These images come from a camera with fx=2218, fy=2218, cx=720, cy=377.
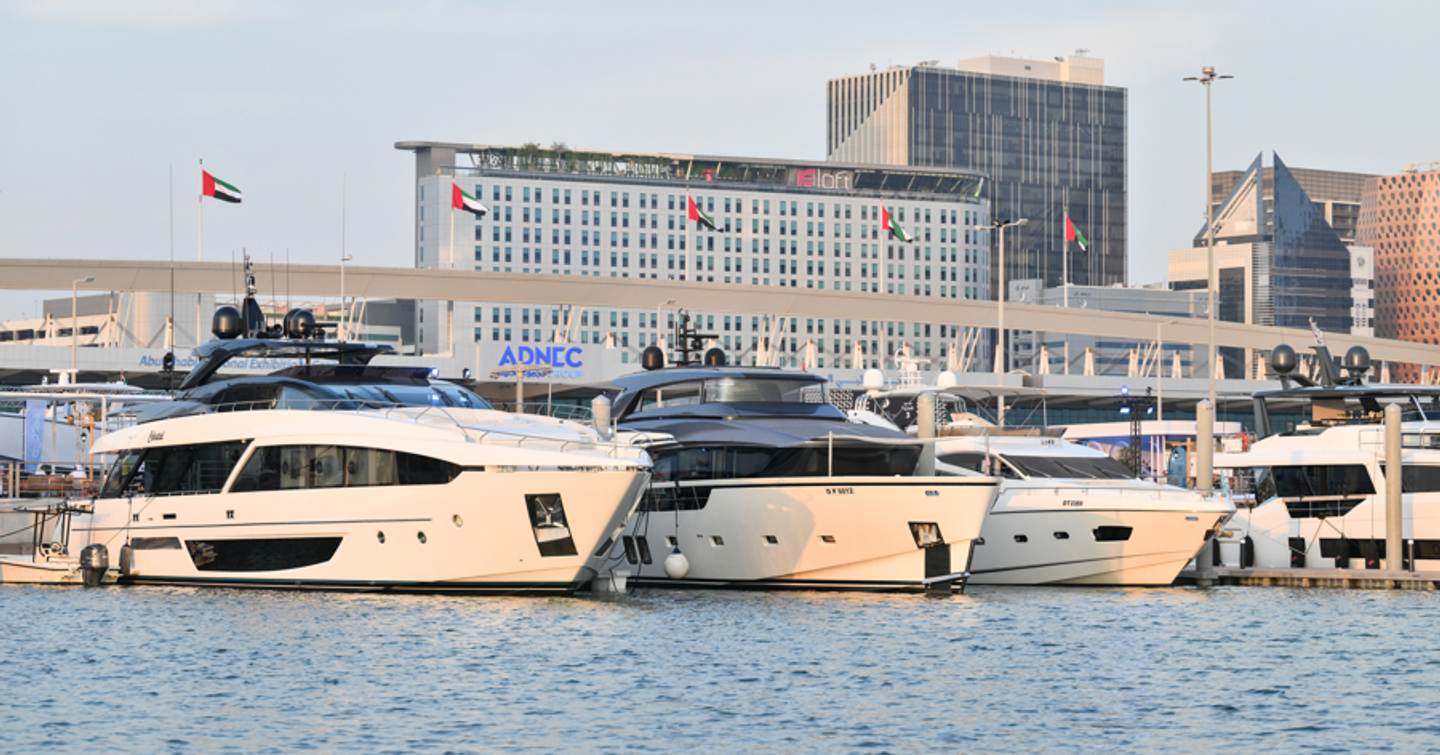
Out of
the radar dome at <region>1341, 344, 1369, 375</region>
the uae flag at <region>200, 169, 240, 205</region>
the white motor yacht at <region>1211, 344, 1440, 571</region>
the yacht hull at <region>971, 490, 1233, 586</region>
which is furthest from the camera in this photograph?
the uae flag at <region>200, 169, 240, 205</region>

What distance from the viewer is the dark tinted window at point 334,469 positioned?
116ft

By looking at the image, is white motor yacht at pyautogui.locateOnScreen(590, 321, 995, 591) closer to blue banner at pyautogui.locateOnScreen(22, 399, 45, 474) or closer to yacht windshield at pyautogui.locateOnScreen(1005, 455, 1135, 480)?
yacht windshield at pyautogui.locateOnScreen(1005, 455, 1135, 480)

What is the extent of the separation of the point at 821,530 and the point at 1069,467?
684 cm

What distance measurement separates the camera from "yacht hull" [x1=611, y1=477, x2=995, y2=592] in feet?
126

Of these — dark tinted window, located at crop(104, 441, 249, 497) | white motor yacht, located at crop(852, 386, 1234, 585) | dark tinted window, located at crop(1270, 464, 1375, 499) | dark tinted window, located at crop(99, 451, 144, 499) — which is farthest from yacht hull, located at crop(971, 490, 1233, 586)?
dark tinted window, located at crop(99, 451, 144, 499)

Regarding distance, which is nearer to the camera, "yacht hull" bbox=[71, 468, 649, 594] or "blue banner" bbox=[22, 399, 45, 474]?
"yacht hull" bbox=[71, 468, 649, 594]

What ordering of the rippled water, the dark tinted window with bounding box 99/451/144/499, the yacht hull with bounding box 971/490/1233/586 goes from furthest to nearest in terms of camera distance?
the yacht hull with bounding box 971/490/1233/586 → the dark tinted window with bounding box 99/451/144/499 → the rippled water

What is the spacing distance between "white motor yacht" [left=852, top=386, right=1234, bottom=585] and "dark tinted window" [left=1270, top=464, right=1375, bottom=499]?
3326 mm

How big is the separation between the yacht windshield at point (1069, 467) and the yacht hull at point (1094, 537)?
1187 millimetres

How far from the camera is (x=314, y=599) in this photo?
3562 centimetres

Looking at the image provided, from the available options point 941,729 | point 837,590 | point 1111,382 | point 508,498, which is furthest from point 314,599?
point 1111,382

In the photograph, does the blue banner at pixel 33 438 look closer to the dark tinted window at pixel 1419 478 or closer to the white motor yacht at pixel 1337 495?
the white motor yacht at pixel 1337 495

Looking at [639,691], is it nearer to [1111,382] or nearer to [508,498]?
[508,498]

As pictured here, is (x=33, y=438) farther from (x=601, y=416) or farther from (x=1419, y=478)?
(x=1419, y=478)
